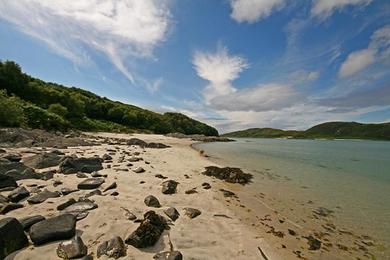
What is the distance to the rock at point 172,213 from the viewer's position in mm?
7816

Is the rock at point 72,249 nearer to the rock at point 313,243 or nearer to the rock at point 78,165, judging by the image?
the rock at point 313,243

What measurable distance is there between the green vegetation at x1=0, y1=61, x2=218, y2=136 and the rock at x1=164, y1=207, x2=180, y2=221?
36.2 metres

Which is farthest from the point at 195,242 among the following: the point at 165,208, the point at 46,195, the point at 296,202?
the point at 296,202

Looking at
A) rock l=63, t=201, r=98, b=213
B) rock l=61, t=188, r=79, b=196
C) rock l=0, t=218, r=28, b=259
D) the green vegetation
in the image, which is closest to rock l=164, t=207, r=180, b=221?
rock l=63, t=201, r=98, b=213

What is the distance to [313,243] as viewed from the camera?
7.51m

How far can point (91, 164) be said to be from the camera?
14.0 m

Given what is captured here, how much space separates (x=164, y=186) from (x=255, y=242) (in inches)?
209

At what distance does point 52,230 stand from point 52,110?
212 feet

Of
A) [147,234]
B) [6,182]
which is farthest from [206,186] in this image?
[6,182]

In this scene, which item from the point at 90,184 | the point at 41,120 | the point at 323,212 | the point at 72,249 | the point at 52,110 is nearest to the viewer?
the point at 72,249

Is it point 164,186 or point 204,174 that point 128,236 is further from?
point 204,174

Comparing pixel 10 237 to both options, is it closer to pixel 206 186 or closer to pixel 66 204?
pixel 66 204

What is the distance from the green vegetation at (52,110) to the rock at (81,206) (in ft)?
113

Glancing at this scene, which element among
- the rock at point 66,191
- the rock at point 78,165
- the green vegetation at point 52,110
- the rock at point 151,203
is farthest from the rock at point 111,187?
the green vegetation at point 52,110
